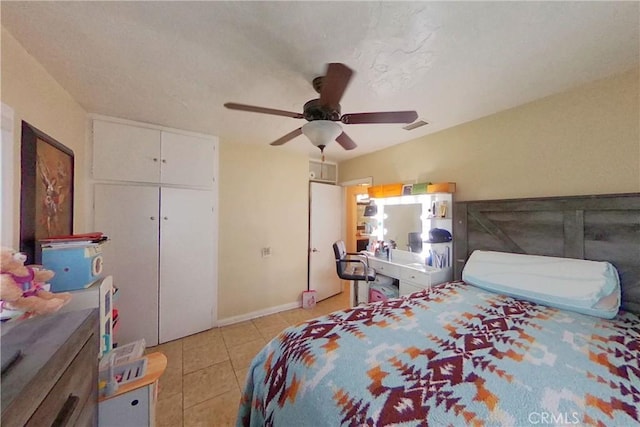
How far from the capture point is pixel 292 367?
3.54 feet

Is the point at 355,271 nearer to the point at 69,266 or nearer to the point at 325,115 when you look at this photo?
the point at 325,115

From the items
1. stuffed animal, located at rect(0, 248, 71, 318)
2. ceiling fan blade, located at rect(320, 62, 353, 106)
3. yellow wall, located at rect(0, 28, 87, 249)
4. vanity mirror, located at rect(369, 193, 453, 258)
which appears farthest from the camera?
vanity mirror, located at rect(369, 193, 453, 258)

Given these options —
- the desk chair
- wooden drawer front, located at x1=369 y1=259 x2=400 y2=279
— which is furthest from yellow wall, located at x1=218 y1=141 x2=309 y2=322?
wooden drawer front, located at x1=369 y1=259 x2=400 y2=279

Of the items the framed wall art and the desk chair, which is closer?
the framed wall art

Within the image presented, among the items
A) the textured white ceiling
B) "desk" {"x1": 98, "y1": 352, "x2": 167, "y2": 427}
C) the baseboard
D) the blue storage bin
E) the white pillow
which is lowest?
the baseboard

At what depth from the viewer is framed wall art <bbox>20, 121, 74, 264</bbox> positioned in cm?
129

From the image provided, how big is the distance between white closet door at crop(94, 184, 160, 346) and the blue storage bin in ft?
3.87

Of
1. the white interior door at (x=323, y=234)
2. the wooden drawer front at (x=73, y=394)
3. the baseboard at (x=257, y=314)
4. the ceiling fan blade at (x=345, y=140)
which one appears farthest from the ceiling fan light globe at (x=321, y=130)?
the baseboard at (x=257, y=314)

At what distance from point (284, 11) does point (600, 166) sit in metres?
2.43

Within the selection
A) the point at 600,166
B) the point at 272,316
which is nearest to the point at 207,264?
the point at 272,316

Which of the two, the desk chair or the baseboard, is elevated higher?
the desk chair

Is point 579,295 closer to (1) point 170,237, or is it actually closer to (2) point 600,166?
(2) point 600,166

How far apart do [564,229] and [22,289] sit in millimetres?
3218

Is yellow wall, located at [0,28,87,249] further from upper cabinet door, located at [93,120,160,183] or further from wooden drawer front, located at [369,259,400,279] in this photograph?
wooden drawer front, located at [369,259,400,279]
